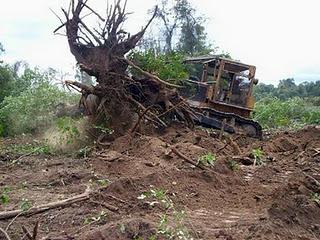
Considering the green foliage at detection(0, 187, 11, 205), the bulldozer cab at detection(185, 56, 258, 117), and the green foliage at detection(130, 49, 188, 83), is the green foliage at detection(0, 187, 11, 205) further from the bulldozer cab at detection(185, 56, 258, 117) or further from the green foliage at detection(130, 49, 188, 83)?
the bulldozer cab at detection(185, 56, 258, 117)

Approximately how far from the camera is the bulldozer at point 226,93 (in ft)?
46.8

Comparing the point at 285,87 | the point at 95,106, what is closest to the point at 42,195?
the point at 95,106

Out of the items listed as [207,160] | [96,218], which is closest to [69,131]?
[207,160]

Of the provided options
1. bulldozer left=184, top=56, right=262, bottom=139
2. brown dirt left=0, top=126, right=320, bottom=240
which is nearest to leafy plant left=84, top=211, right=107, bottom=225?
brown dirt left=0, top=126, right=320, bottom=240

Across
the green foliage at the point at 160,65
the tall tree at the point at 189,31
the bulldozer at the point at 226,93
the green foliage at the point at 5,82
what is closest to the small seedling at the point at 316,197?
the green foliage at the point at 160,65

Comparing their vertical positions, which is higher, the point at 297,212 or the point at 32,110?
the point at 297,212

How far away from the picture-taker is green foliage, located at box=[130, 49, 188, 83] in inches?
469

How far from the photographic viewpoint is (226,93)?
50.7 ft

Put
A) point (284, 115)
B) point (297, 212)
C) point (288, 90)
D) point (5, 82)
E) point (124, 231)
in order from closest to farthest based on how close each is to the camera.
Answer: point (124, 231) → point (297, 212) → point (5, 82) → point (284, 115) → point (288, 90)

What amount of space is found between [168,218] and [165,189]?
115cm

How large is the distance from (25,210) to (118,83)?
6.24m

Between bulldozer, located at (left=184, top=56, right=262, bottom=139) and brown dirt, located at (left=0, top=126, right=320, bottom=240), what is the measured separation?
3.83 metres

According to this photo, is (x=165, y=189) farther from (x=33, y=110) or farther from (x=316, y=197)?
(x=33, y=110)

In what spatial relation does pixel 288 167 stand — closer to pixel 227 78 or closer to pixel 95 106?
pixel 95 106
